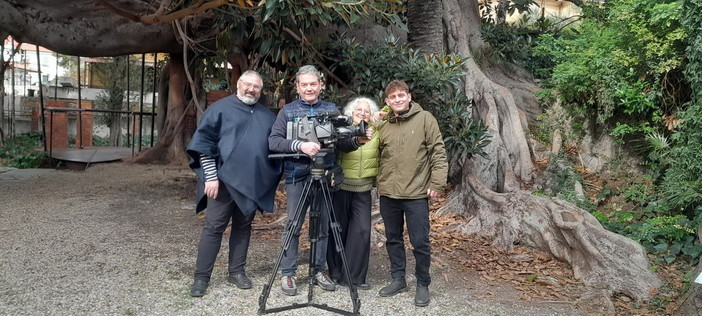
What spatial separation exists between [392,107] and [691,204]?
3334 mm

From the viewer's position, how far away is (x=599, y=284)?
4719 mm

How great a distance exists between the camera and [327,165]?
12.7 ft

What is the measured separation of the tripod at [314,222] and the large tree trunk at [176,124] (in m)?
8.43

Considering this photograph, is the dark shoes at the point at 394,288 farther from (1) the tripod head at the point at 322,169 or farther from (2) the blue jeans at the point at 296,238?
(1) the tripod head at the point at 322,169

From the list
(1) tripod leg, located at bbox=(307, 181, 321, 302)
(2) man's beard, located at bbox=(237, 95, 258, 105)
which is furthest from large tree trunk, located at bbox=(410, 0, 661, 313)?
(2) man's beard, located at bbox=(237, 95, 258, 105)

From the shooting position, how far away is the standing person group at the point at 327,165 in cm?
405

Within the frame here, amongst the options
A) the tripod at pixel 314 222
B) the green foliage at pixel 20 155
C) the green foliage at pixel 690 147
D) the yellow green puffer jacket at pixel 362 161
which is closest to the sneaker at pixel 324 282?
the tripod at pixel 314 222

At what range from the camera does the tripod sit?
12.4 ft

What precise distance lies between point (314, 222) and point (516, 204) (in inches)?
112

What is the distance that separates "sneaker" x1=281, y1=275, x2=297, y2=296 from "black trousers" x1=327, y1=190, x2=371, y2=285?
1.25ft

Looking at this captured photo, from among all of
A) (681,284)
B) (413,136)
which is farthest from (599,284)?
(413,136)

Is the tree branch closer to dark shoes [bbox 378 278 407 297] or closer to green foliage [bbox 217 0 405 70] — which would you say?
green foliage [bbox 217 0 405 70]

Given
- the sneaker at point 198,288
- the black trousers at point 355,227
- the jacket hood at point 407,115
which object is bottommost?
the sneaker at point 198,288

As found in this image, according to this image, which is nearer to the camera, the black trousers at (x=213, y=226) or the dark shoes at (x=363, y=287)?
the black trousers at (x=213, y=226)
